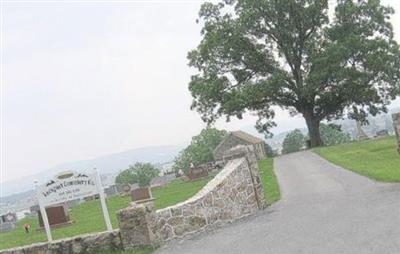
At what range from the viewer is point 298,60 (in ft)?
152

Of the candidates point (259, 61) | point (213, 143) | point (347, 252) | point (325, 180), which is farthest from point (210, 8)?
point (213, 143)

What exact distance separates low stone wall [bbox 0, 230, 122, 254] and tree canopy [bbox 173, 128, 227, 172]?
105 m

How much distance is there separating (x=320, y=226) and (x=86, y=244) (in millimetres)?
4819

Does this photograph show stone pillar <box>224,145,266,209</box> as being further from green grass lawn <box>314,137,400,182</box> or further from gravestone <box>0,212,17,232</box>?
gravestone <box>0,212,17,232</box>

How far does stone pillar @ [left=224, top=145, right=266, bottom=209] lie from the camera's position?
50.3 ft

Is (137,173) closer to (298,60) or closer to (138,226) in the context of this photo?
(298,60)

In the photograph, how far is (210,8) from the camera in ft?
153

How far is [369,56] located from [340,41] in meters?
2.49

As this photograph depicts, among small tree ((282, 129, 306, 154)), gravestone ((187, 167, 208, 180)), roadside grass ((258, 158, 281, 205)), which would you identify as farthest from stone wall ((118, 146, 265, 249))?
small tree ((282, 129, 306, 154))

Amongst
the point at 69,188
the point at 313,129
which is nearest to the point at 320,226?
the point at 69,188

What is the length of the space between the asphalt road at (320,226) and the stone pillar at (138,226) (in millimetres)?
458

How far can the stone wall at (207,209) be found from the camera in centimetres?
1191

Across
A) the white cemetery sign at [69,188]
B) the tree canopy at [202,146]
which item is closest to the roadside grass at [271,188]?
the white cemetery sign at [69,188]

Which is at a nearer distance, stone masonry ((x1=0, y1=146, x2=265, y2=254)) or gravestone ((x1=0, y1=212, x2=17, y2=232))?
stone masonry ((x1=0, y1=146, x2=265, y2=254))
